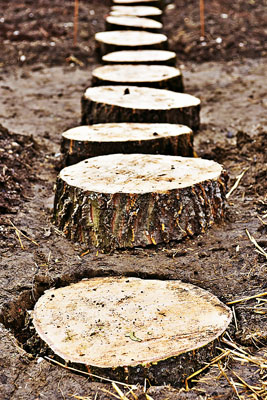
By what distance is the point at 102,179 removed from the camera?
147 inches

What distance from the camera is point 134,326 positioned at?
277 cm

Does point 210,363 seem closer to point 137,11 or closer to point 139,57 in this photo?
point 139,57

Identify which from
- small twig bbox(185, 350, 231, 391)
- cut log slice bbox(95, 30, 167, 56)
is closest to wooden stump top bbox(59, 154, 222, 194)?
small twig bbox(185, 350, 231, 391)

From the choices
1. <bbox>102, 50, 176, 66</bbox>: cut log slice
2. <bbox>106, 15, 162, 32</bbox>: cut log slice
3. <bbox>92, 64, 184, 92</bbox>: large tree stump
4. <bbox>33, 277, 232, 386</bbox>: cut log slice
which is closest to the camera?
<bbox>33, 277, 232, 386</bbox>: cut log slice

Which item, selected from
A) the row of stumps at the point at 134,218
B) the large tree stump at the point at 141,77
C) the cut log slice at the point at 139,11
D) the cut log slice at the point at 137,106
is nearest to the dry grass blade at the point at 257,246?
the row of stumps at the point at 134,218

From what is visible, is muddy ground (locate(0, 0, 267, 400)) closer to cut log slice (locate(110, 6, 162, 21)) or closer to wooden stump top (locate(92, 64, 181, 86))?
cut log slice (locate(110, 6, 162, 21))

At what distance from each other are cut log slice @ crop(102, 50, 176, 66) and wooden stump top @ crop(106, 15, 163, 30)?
1.44m

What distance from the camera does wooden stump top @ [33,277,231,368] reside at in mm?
2617

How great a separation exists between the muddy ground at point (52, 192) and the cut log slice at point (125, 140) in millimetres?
460

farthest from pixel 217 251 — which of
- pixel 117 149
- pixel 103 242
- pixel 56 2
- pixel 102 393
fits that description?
pixel 56 2

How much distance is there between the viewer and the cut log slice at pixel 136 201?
3580mm

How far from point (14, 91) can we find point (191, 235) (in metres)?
4.25

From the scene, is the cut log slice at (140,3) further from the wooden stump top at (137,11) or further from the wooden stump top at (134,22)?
the wooden stump top at (134,22)

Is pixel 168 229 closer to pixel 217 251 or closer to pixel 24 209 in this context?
pixel 217 251
